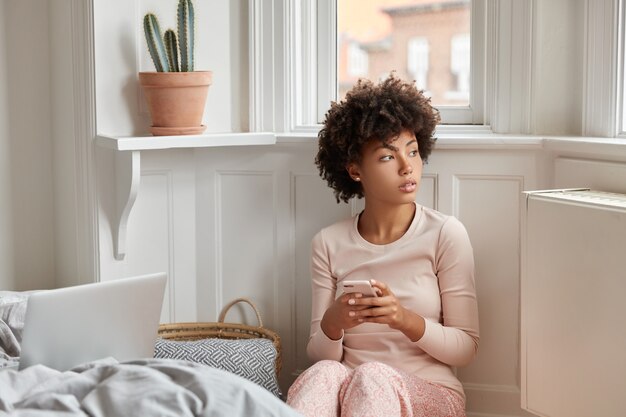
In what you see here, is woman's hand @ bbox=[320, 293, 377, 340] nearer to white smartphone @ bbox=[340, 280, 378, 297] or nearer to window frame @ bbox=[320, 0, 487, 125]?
white smartphone @ bbox=[340, 280, 378, 297]

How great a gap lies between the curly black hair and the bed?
923 millimetres

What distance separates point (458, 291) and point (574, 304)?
369 millimetres

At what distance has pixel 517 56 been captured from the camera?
2711 mm

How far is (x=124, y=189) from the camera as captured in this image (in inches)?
106

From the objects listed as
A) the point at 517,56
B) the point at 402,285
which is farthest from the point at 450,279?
the point at 517,56

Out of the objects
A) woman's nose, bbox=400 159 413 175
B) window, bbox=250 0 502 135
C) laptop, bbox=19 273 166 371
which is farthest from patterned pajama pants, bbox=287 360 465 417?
window, bbox=250 0 502 135

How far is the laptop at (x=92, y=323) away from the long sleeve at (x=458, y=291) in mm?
814

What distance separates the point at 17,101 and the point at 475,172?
1.42 meters

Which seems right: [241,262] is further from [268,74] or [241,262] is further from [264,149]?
[268,74]

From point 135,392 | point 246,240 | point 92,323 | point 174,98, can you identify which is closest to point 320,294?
point 246,240

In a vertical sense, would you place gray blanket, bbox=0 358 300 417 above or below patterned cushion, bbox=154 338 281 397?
above

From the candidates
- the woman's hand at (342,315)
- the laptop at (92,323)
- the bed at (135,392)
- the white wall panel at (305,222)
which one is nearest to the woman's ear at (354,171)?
the white wall panel at (305,222)

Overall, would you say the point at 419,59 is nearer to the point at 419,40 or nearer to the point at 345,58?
the point at 419,40

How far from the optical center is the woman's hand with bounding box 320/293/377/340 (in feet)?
7.63
